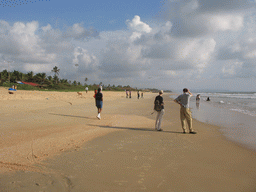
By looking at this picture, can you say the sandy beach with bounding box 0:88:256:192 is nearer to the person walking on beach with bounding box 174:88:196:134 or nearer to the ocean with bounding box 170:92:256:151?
the person walking on beach with bounding box 174:88:196:134

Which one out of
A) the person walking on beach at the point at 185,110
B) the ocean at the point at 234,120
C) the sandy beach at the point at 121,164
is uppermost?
the person walking on beach at the point at 185,110

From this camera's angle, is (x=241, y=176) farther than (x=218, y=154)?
No

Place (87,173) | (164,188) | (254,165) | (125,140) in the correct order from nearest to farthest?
(164,188)
(87,173)
(254,165)
(125,140)

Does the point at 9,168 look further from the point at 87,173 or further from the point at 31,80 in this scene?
the point at 31,80

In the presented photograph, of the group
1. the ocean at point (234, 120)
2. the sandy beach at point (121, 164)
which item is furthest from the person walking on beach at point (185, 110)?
the ocean at point (234, 120)

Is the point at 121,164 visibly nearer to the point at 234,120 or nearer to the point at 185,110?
the point at 185,110

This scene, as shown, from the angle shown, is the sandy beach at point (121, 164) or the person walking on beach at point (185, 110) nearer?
the sandy beach at point (121, 164)

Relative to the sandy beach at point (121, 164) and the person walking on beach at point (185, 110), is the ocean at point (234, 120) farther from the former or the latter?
the person walking on beach at point (185, 110)

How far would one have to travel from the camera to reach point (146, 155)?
5000mm

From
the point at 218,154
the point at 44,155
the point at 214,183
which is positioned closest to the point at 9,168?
the point at 44,155

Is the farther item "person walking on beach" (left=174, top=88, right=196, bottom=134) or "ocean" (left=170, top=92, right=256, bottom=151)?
"person walking on beach" (left=174, top=88, right=196, bottom=134)

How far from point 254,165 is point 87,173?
444 cm

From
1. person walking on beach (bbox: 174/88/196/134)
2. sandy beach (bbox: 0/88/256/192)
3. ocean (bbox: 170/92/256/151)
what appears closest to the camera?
sandy beach (bbox: 0/88/256/192)

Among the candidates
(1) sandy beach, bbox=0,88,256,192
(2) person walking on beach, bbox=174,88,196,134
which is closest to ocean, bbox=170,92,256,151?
(1) sandy beach, bbox=0,88,256,192
